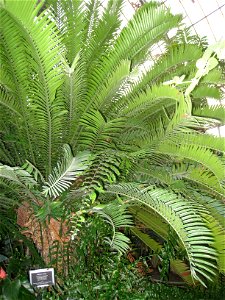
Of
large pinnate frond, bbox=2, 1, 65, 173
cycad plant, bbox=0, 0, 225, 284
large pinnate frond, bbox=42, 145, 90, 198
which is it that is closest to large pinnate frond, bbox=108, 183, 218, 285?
cycad plant, bbox=0, 0, 225, 284

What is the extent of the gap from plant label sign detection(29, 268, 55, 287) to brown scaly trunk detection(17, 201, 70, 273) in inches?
3.4

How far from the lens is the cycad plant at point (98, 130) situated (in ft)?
5.03

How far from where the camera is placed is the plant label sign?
1850 millimetres

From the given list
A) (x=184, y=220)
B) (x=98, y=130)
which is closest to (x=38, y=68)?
(x=98, y=130)

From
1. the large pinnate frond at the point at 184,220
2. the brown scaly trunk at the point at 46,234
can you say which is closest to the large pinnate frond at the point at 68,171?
the large pinnate frond at the point at 184,220

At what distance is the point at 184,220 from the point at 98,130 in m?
0.63

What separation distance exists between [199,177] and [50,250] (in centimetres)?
91

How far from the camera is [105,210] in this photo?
5.62ft

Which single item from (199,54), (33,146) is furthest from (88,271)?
(199,54)

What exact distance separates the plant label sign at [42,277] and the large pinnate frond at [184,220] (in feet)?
1.97

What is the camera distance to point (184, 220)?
1427mm

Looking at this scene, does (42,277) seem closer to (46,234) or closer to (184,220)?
(46,234)

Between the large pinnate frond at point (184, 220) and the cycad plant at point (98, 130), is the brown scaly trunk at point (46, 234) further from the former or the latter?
the large pinnate frond at point (184, 220)

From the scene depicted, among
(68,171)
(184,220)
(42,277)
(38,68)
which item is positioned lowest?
(42,277)
